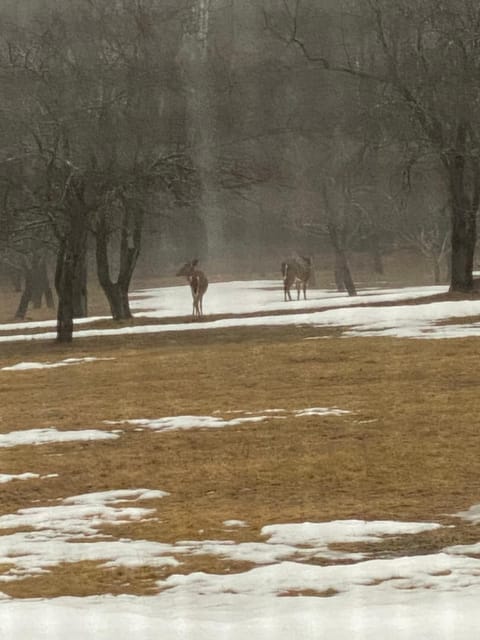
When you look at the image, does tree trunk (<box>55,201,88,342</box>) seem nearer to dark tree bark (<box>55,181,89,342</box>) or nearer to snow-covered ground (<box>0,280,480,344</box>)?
dark tree bark (<box>55,181,89,342</box>)

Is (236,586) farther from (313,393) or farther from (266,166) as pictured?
(266,166)

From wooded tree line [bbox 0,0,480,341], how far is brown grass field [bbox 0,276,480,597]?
14.8ft

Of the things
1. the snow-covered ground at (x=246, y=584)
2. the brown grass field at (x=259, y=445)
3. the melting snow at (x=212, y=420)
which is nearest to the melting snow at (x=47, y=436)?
the brown grass field at (x=259, y=445)

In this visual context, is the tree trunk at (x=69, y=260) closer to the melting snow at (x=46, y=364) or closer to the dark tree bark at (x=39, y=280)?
the melting snow at (x=46, y=364)

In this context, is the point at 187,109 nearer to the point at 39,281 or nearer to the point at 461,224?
the point at 461,224

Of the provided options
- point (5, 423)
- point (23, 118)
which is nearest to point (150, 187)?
point (23, 118)

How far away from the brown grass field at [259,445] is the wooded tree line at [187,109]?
4499 millimetres

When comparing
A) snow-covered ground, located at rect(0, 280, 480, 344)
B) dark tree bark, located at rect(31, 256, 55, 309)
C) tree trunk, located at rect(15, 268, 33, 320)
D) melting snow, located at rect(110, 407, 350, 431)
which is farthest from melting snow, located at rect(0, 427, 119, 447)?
dark tree bark, located at rect(31, 256, 55, 309)

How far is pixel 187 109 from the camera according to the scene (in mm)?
28531

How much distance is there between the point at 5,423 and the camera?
1623cm

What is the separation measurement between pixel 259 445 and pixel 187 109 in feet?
53.8

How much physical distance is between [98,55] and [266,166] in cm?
450

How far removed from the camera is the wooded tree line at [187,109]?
26625 millimetres

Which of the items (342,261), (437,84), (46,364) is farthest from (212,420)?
(342,261)
